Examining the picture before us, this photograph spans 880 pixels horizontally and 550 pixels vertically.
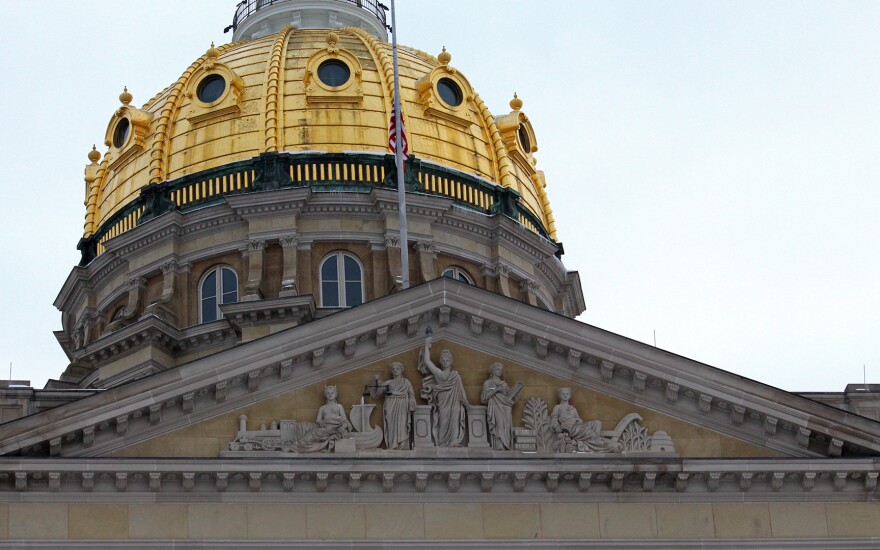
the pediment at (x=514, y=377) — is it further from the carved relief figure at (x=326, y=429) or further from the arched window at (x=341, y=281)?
the arched window at (x=341, y=281)

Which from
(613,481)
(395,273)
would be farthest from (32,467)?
(395,273)

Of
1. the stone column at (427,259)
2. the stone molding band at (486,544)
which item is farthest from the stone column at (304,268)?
the stone molding band at (486,544)

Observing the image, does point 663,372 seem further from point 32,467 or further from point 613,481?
point 32,467

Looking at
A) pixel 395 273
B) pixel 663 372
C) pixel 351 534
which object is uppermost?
pixel 395 273

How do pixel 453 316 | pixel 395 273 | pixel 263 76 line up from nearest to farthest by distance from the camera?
pixel 453 316 < pixel 395 273 < pixel 263 76

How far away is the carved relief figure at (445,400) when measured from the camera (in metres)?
35.7

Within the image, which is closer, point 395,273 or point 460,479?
point 460,479

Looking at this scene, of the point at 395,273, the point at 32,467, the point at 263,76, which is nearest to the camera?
the point at 32,467

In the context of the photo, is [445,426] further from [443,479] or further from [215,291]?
[215,291]

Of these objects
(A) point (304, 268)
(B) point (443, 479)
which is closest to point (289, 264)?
(A) point (304, 268)

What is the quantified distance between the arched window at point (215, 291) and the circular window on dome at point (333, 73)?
21.1 ft

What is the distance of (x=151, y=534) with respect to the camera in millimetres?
34562

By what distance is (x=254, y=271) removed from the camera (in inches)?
2124

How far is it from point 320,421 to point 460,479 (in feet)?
8.38
